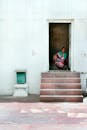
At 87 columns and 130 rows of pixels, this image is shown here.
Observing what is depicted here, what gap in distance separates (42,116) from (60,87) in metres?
2.70

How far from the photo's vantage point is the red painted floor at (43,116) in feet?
28.8

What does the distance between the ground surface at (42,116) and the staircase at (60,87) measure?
437 mm

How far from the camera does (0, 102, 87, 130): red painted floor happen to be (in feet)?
28.8

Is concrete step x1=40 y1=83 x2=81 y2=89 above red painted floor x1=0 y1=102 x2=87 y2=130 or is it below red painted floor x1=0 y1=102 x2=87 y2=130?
above

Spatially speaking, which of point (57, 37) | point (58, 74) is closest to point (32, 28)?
point (57, 37)

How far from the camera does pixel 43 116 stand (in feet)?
32.3

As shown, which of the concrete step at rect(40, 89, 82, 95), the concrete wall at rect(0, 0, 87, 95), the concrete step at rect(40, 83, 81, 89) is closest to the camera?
the concrete step at rect(40, 89, 82, 95)

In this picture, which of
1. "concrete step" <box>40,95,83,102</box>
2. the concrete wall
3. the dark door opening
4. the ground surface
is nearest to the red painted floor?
the ground surface

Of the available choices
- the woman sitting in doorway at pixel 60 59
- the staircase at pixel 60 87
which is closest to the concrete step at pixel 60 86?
the staircase at pixel 60 87

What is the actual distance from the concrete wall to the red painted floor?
239cm

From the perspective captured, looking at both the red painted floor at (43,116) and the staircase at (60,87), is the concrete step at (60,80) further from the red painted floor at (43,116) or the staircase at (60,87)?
the red painted floor at (43,116)

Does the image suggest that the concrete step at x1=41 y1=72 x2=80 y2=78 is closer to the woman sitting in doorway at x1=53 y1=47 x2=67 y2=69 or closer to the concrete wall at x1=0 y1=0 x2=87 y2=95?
the concrete wall at x1=0 y1=0 x2=87 y2=95

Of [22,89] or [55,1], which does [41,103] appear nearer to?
[22,89]

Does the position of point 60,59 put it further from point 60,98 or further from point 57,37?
point 60,98
